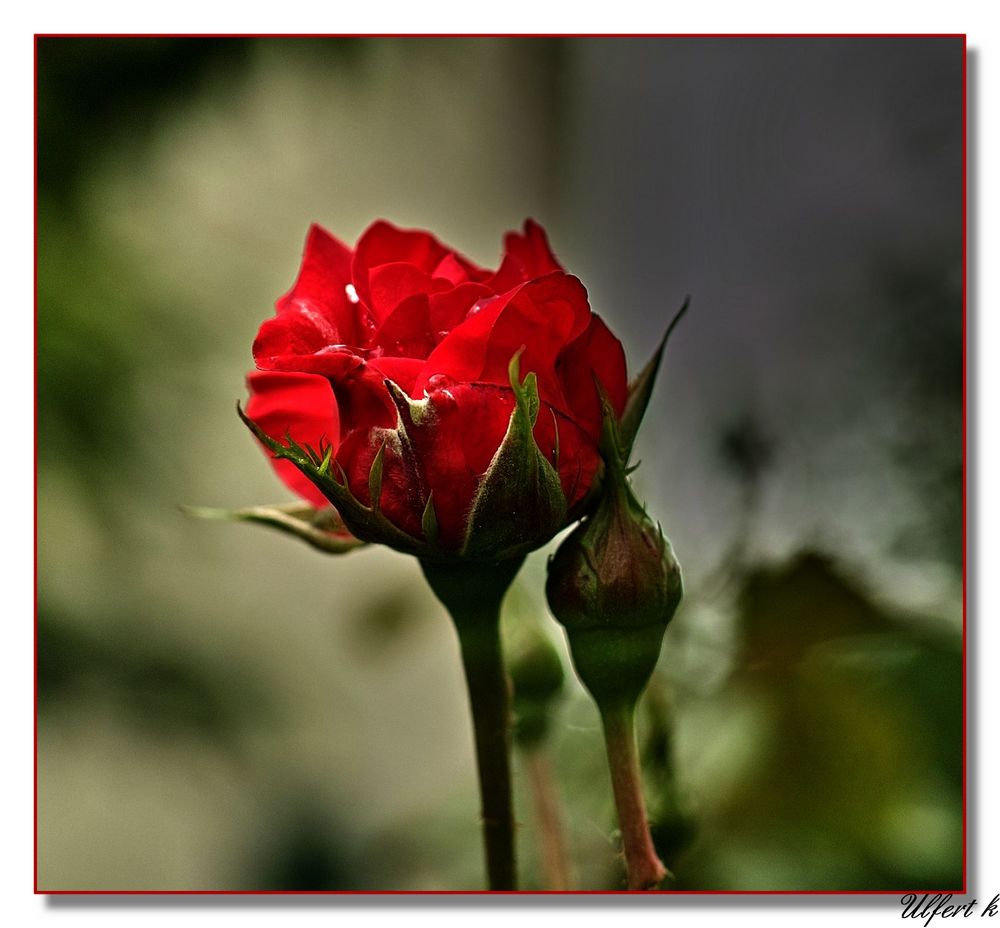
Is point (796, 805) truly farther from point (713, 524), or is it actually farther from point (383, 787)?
point (383, 787)

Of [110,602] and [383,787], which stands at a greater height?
[110,602]

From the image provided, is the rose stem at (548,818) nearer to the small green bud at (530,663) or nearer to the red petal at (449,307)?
the small green bud at (530,663)

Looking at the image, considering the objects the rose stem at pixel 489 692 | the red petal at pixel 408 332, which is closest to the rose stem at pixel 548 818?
the rose stem at pixel 489 692

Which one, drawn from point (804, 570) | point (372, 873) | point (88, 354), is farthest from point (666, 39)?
point (372, 873)

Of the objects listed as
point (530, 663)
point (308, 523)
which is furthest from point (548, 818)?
point (308, 523)

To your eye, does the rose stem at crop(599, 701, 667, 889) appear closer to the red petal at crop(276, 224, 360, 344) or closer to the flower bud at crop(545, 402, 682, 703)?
the flower bud at crop(545, 402, 682, 703)

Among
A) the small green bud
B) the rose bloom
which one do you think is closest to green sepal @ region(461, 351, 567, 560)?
the rose bloom
